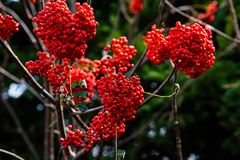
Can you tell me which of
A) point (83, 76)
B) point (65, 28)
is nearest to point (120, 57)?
point (83, 76)

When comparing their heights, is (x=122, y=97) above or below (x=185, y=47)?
below

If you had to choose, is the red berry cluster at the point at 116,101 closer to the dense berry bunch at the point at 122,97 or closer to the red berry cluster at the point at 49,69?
the dense berry bunch at the point at 122,97

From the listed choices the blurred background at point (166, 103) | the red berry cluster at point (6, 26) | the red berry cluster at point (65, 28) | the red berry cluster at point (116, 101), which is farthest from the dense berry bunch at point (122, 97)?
the blurred background at point (166, 103)

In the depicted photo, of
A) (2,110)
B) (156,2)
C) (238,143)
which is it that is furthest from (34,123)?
(238,143)

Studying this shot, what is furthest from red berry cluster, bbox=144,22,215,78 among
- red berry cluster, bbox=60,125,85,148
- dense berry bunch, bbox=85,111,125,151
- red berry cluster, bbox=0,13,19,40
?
red berry cluster, bbox=0,13,19,40

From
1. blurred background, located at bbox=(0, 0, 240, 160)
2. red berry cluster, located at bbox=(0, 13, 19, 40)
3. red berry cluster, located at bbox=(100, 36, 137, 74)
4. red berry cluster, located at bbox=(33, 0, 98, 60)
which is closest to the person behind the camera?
red berry cluster, located at bbox=(33, 0, 98, 60)

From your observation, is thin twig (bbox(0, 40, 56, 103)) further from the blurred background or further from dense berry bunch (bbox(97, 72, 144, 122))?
the blurred background

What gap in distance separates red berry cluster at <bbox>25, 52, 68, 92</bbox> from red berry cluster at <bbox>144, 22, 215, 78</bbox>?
0.40 meters

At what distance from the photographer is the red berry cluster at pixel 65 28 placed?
178cm

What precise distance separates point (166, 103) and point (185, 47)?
337cm

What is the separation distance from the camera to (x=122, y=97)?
70.3 inches

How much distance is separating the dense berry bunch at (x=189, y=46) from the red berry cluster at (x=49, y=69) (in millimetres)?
451

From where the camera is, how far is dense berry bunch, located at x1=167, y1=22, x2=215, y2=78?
194cm

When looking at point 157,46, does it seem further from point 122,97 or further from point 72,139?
point 72,139
